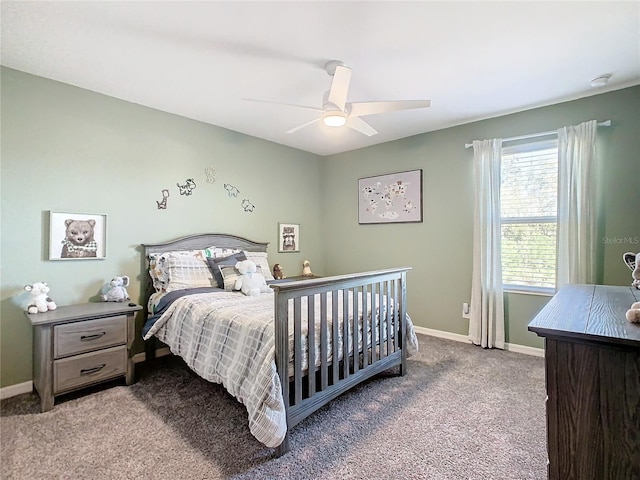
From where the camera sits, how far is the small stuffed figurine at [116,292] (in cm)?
275

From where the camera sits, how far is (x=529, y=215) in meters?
3.23

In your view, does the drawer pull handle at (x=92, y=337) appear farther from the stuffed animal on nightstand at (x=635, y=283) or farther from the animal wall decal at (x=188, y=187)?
the stuffed animal on nightstand at (x=635, y=283)

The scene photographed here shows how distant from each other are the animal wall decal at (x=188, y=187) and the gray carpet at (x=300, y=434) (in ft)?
5.98

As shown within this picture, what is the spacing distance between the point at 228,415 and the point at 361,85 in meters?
2.68

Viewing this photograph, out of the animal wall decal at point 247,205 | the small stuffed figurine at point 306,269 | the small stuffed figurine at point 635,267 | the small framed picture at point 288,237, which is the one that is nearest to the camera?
the small stuffed figurine at point 635,267

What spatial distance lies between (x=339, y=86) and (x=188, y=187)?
6.82 ft

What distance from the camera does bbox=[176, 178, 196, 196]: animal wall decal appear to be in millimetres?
3376

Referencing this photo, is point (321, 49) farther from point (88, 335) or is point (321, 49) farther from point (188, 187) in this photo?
point (88, 335)

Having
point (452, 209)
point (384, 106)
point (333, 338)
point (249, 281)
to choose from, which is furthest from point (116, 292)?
point (452, 209)

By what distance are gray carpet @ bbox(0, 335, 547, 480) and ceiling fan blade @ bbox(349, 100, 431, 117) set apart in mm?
2113

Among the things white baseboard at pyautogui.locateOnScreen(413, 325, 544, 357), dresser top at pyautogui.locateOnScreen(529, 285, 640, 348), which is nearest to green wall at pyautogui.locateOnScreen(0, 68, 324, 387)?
white baseboard at pyautogui.locateOnScreen(413, 325, 544, 357)

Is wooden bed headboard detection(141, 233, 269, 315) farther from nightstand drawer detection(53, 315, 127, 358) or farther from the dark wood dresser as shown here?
the dark wood dresser

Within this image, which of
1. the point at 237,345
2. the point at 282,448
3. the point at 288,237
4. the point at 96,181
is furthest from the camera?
the point at 288,237

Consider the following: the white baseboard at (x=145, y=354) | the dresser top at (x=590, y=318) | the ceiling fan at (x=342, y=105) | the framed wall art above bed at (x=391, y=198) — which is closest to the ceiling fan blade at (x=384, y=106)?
the ceiling fan at (x=342, y=105)
